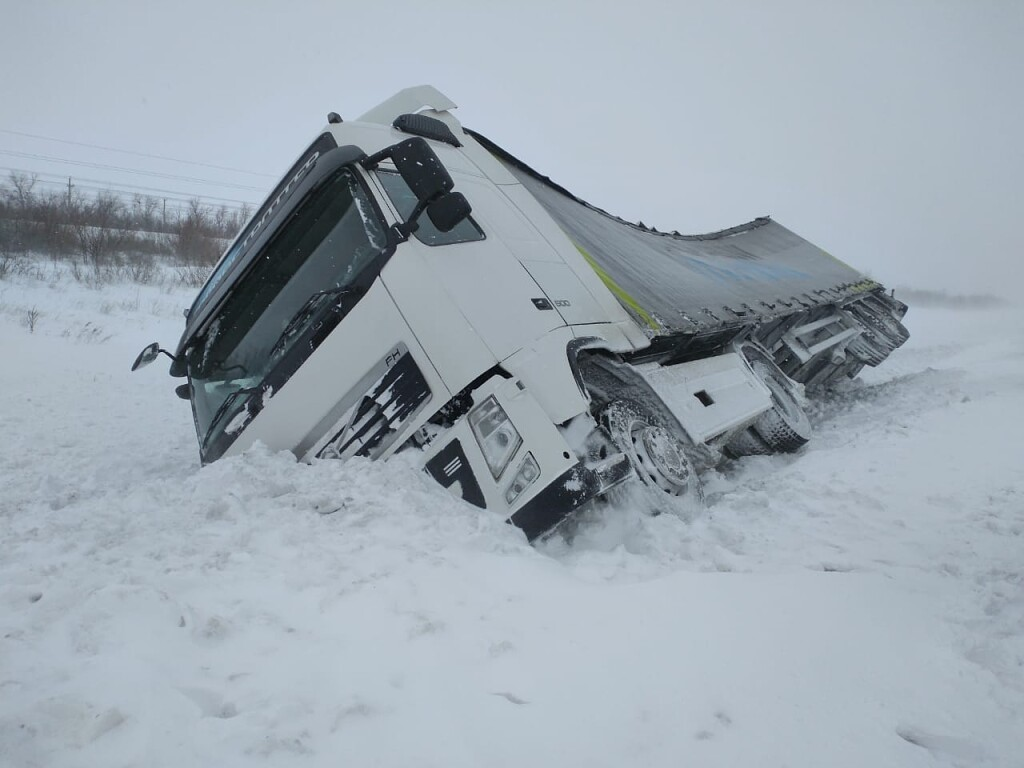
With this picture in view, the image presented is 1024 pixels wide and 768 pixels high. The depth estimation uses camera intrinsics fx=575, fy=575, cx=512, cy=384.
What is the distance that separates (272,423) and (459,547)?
1320 millimetres

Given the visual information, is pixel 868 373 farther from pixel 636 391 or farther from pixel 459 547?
pixel 459 547

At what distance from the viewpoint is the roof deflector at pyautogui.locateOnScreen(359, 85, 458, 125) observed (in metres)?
4.09

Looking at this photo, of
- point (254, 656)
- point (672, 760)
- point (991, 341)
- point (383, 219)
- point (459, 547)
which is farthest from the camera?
point (991, 341)

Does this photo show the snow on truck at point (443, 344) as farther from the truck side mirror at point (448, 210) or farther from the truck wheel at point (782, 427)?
the truck wheel at point (782, 427)

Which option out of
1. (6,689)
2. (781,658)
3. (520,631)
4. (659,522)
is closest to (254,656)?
(6,689)

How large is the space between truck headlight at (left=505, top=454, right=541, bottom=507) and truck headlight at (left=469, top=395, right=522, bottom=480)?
0.23 feet

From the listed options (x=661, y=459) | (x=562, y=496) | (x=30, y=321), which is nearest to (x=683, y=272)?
(x=661, y=459)

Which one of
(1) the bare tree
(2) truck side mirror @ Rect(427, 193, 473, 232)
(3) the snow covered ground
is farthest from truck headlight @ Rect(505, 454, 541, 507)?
(1) the bare tree

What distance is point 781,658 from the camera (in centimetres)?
152

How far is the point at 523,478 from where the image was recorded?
2.40 metres

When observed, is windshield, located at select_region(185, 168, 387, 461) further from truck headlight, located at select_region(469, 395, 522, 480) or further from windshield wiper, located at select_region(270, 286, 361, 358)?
truck headlight, located at select_region(469, 395, 522, 480)

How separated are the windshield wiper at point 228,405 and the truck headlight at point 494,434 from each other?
3.93 feet

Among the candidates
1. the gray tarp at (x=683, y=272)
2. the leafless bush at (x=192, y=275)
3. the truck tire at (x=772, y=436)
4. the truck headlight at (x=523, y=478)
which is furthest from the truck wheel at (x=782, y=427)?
the leafless bush at (x=192, y=275)

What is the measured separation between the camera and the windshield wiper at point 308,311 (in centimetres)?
272
